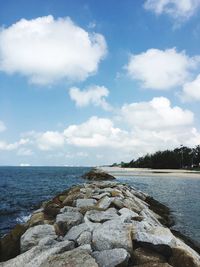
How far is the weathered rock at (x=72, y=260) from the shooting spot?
7.48 m

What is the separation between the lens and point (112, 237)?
8859 mm

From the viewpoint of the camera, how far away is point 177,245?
8797mm

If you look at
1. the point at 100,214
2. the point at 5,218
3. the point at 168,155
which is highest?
the point at 168,155

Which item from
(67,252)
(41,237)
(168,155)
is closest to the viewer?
(67,252)

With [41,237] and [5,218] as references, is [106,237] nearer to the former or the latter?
[41,237]

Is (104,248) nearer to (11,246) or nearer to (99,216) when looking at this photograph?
(99,216)

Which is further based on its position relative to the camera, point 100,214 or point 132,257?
point 100,214

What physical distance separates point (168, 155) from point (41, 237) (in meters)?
116

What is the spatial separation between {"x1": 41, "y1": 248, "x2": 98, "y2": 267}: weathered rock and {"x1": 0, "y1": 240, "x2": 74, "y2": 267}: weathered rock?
8.5 inches

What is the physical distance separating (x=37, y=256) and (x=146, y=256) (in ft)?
7.84

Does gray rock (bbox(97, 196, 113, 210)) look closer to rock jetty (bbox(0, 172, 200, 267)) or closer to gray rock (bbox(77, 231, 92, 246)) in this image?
rock jetty (bbox(0, 172, 200, 267))

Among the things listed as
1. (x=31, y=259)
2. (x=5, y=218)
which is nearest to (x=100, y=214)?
(x=31, y=259)

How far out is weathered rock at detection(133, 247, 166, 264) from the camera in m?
8.19

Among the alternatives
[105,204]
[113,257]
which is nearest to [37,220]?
[105,204]
